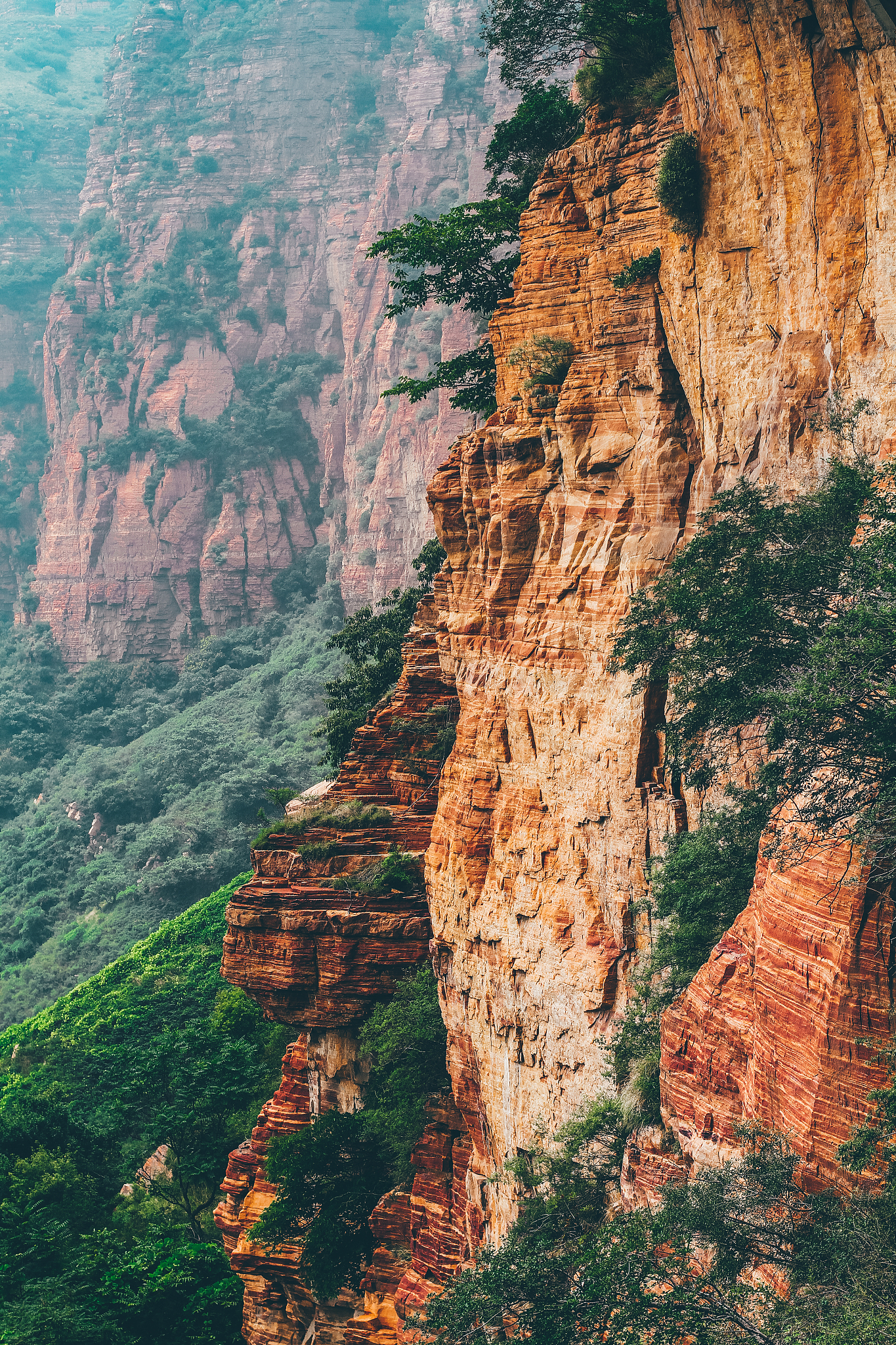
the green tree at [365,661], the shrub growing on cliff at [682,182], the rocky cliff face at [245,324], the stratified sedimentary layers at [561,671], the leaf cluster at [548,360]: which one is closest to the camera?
the shrub growing on cliff at [682,182]

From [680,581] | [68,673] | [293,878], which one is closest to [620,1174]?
[680,581]

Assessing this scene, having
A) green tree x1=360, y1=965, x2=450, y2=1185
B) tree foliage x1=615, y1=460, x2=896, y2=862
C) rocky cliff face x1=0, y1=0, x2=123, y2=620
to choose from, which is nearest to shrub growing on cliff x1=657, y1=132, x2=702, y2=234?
tree foliage x1=615, y1=460, x2=896, y2=862

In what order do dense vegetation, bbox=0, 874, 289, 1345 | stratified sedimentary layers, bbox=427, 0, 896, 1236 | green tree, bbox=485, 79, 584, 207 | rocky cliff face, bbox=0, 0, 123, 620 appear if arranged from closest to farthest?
stratified sedimentary layers, bbox=427, 0, 896, 1236 < dense vegetation, bbox=0, 874, 289, 1345 < green tree, bbox=485, 79, 584, 207 < rocky cliff face, bbox=0, 0, 123, 620

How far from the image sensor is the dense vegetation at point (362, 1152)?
22.1m

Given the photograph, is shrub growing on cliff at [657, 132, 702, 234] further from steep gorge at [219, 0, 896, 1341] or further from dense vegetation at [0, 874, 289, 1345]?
dense vegetation at [0, 874, 289, 1345]

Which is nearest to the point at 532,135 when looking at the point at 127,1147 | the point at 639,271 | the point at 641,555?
the point at 639,271

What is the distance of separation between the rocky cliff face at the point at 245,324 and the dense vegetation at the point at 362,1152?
5560 centimetres

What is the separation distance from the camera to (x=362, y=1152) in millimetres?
23188

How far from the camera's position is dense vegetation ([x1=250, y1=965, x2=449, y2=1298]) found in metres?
22.1

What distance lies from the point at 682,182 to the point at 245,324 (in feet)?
269

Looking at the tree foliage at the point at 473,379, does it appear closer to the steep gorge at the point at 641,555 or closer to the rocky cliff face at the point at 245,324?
the steep gorge at the point at 641,555

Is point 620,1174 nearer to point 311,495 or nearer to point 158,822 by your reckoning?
point 158,822

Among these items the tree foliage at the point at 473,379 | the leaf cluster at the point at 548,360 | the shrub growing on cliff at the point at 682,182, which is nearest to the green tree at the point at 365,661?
the tree foliage at the point at 473,379

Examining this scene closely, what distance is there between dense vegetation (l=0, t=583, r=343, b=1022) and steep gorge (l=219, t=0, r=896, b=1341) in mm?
27936
